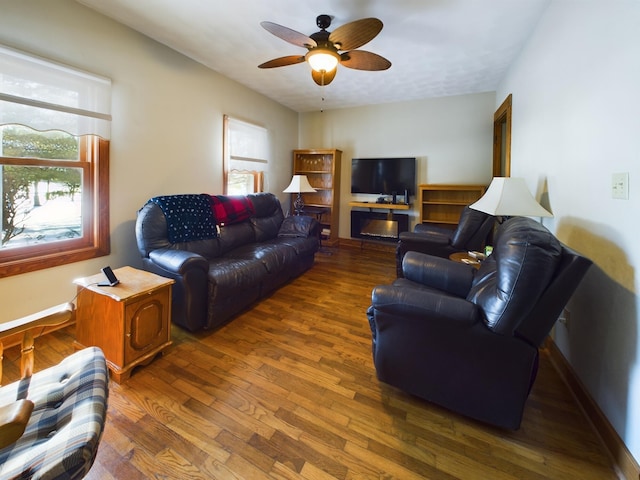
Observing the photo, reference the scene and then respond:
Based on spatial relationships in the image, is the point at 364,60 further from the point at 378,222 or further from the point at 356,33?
the point at 378,222

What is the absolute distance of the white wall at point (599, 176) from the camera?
1261 mm

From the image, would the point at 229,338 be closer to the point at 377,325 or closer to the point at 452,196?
the point at 377,325

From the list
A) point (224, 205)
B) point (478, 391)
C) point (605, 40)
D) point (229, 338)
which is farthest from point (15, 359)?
point (605, 40)

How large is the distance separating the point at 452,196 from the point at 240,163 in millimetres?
3381

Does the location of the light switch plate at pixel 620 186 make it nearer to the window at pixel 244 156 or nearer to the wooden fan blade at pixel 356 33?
the wooden fan blade at pixel 356 33

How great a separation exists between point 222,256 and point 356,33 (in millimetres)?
2343

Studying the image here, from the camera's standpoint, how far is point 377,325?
1613 mm

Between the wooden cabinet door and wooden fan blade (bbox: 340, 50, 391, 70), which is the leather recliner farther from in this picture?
the wooden cabinet door

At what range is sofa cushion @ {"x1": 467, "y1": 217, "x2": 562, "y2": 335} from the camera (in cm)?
121

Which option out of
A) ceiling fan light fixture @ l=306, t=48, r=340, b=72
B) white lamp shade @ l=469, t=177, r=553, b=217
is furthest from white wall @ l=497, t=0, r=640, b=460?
ceiling fan light fixture @ l=306, t=48, r=340, b=72

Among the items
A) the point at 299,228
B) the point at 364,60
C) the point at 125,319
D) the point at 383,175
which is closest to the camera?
the point at 125,319

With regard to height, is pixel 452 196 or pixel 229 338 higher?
pixel 452 196

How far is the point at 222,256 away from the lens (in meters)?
3.04

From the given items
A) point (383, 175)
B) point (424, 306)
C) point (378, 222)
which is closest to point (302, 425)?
point (424, 306)
